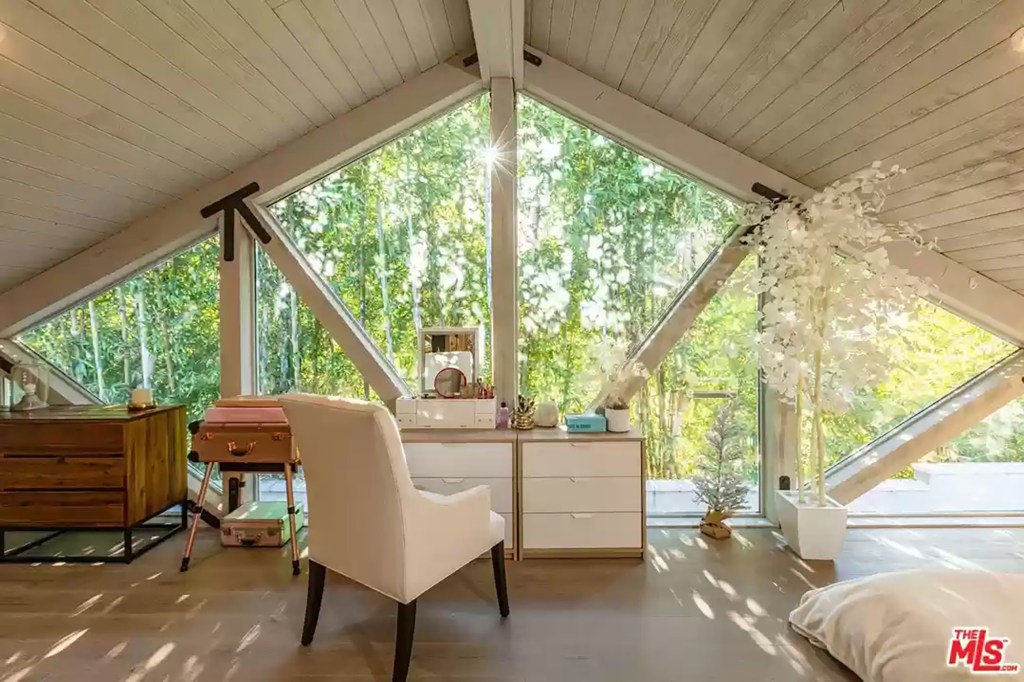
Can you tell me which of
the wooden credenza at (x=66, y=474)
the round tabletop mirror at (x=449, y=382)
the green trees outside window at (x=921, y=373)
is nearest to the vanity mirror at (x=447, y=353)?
the round tabletop mirror at (x=449, y=382)

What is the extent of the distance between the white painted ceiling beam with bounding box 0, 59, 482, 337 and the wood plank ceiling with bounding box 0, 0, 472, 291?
0.22ft

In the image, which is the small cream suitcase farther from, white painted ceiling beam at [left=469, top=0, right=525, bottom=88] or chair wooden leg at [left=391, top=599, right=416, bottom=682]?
white painted ceiling beam at [left=469, top=0, right=525, bottom=88]

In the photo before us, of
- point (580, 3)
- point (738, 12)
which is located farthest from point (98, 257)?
point (738, 12)

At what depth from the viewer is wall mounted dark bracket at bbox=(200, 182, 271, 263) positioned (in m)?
3.76

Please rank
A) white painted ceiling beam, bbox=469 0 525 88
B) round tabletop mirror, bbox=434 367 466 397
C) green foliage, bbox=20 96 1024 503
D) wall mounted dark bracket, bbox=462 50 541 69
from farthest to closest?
green foliage, bbox=20 96 1024 503
wall mounted dark bracket, bbox=462 50 541 69
round tabletop mirror, bbox=434 367 466 397
white painted ceiling beam, bbox=469 0 525 88

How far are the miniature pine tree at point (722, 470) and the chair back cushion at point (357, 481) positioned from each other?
206 cm

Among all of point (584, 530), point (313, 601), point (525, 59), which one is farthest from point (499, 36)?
point (313, 601)

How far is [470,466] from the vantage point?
10.6 feet

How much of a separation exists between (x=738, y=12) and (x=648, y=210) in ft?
4.61

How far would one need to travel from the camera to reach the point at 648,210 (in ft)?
12.6

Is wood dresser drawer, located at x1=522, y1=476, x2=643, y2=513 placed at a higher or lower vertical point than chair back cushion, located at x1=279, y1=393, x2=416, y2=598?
lower

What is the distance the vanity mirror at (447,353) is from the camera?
3643 mm

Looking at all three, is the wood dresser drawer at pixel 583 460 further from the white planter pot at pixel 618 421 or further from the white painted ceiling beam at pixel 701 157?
the white painted ceiling beam at pixel 701 157

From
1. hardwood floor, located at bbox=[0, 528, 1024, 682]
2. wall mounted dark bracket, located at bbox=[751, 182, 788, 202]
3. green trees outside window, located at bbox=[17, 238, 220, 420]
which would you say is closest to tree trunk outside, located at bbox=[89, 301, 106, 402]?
green trees outside window, located at bbox=[17, 238, 220, 420]
